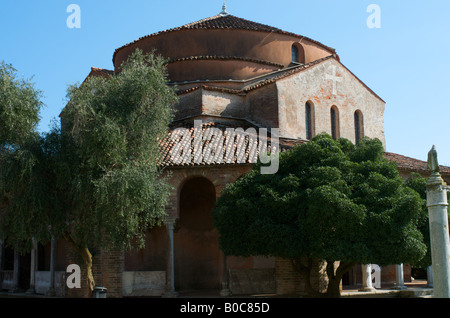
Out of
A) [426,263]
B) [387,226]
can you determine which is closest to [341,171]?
[387,226]

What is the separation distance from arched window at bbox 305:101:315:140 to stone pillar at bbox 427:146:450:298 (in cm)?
1077

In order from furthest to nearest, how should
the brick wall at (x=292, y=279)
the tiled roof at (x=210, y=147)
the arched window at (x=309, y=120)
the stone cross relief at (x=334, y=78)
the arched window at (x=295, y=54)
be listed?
the arched window at (x=295, y=54) → the stone cross relief at (x=334, y=78) → the arched window at (x=309, y=120) → the tiled roof at (x=210, y=147) → the brick wall at (x=292, y=279)

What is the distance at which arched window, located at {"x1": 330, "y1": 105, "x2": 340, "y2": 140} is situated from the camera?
21.7 m

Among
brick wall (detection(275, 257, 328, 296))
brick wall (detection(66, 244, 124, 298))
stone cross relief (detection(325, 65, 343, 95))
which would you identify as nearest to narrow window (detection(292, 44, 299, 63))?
stone cross relief (detection(325, 65, 343, 95))

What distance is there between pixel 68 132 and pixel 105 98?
135 centimetres

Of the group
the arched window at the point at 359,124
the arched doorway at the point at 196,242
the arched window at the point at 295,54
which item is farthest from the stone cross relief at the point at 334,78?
the arched doorway at the point at 196,242

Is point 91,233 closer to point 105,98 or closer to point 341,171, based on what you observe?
point 105,98

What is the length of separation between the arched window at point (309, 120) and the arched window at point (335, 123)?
109cm

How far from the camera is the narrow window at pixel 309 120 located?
827 inches

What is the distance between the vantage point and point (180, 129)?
19562 mm

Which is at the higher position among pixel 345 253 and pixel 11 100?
pixel 11 100

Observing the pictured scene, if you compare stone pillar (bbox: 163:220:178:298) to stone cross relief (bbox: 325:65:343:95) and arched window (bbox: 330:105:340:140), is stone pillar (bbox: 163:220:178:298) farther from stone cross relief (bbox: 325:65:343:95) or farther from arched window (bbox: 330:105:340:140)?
stone cross relief (bbox: 325:65:343:95)

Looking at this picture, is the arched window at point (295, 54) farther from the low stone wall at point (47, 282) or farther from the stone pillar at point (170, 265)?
the low stone wall at point (47, 282)

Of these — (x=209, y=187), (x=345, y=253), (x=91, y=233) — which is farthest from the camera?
(x=209, y=187)
